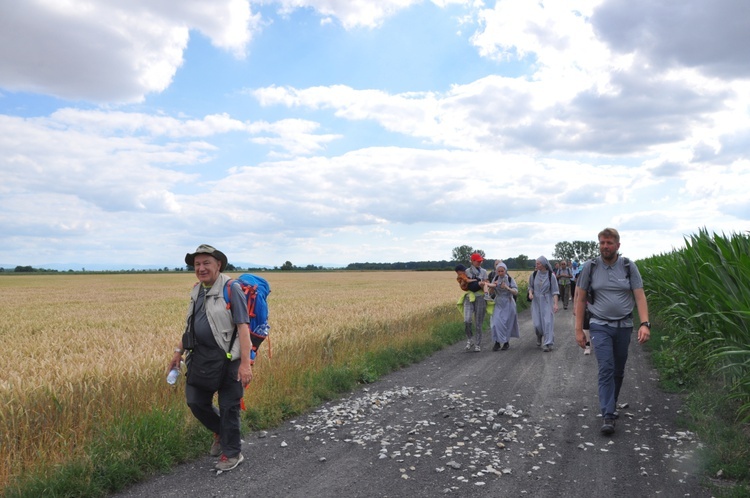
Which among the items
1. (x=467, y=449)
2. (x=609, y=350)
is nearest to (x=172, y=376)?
(x=467, y=449)

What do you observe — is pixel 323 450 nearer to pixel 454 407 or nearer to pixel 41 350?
pixel 454 407

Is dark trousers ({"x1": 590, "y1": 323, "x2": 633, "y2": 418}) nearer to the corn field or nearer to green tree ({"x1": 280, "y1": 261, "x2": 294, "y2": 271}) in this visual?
the corn field

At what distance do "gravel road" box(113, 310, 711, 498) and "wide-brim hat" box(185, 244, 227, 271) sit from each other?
2.14 meters

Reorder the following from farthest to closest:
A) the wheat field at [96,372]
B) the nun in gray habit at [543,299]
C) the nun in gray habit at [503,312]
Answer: the nun in gray habit at [503,312] → the nun in gray habit at [543,299] → the wheat field at [96,372]

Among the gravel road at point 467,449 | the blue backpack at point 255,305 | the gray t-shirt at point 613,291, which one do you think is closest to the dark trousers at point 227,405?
the gravel road at point 467,449

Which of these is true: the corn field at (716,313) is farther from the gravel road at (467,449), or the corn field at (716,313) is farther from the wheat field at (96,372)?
the wheat field at (96,372)

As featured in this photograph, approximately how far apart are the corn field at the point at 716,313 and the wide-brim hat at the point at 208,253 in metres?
5.03

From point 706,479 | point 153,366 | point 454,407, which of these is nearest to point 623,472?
point 706,479

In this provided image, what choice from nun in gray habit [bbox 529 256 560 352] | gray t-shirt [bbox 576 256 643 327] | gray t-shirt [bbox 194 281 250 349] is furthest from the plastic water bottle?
nun in gray habit [bbox 529 256 560 352]

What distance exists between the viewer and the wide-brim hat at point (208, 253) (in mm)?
5426

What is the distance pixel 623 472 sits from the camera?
16.8ft

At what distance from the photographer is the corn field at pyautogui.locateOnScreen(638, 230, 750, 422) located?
19.2 ft

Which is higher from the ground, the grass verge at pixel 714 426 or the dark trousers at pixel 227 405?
the dark trousers at pixel 227 405

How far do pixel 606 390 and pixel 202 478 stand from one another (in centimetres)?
476
